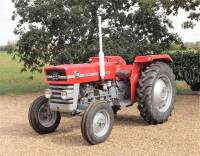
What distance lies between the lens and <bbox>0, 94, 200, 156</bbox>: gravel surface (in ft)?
25.4

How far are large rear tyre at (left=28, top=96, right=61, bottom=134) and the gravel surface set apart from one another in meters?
0.17

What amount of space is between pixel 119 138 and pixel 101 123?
49 centimetres

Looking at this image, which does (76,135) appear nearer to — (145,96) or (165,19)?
(145,96)

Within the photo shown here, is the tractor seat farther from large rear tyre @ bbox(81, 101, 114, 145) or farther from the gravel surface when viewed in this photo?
large rear tyre @ bbox(81, 101, 114, 145)

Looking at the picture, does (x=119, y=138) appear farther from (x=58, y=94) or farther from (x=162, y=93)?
(x=162, y=93)

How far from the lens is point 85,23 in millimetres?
16891

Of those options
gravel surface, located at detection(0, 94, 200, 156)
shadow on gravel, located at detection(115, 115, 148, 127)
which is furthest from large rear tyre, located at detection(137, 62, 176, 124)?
shadow on gravel, located at detection(115, 115, 148, 127)

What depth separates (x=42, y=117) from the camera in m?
9.41

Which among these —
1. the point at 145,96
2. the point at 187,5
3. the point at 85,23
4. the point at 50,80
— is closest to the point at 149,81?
the point at 145,96

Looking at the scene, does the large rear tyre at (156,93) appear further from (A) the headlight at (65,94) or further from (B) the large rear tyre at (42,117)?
(B) the large rear tyre at (42,117)

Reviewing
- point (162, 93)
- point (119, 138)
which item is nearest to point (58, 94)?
point (119, 138)

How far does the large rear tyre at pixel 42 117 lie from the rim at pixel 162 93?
6.67 feet

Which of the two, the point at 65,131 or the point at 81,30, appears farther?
the point at 81,30

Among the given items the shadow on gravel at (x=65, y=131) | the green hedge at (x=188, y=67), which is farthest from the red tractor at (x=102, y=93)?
the green hedge at (x=188, y=67)
